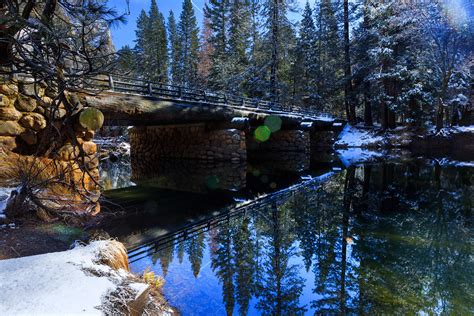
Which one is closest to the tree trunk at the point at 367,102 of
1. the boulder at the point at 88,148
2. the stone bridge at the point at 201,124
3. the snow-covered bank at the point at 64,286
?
the stone bridge at the point at 201,124

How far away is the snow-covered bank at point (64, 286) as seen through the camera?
5.85 feet

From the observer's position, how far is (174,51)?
1522 inches

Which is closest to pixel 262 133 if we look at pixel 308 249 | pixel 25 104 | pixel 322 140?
pixel 322 140

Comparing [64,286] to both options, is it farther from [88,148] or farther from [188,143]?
[188,143]

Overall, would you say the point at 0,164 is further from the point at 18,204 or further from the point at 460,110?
the point at 460,110

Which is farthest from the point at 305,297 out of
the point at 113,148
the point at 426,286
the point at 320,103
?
the point at 320,103

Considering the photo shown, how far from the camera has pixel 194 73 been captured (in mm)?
36719

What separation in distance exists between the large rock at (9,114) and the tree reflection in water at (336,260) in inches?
179

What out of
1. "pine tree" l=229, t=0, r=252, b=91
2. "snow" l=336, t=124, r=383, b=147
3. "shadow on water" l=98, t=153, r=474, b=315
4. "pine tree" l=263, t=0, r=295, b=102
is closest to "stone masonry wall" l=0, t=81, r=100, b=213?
"shadow on water" l=98, t=153, r=474, b=315

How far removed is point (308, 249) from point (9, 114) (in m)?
6.46

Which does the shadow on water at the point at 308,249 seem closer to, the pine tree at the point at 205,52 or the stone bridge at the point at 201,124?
the stone bridge at the point at 201,124

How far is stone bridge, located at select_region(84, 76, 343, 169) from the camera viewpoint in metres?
10.7

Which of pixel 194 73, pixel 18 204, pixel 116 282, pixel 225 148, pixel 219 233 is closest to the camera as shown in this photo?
pixel 116 282

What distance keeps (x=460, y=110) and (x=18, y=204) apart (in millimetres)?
27788
